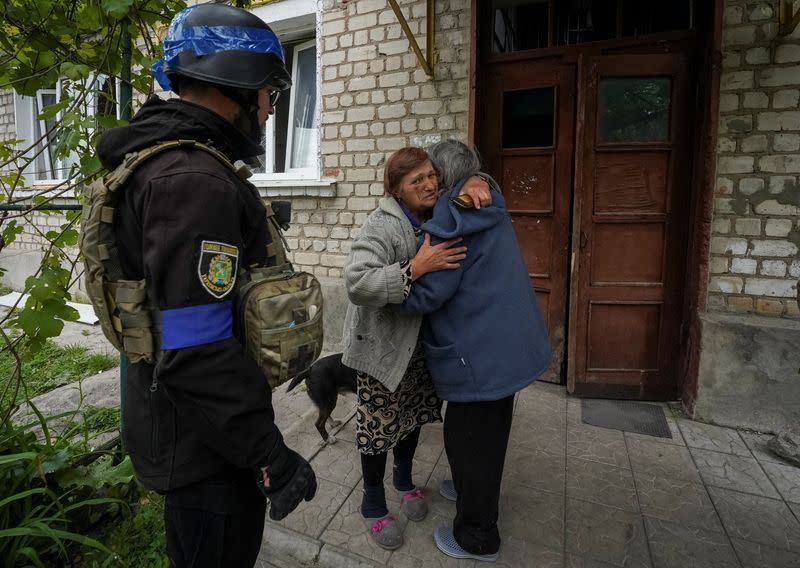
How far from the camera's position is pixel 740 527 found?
2.24 meters

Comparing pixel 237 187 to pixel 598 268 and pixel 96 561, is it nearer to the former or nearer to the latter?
pixel 96 561

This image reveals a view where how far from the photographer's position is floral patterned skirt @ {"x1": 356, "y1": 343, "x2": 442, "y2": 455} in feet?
6.79

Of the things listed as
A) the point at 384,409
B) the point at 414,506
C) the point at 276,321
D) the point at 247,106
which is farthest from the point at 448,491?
the point at 247,106

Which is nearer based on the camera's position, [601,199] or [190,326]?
[190,326]

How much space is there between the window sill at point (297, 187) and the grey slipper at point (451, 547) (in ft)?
10.4

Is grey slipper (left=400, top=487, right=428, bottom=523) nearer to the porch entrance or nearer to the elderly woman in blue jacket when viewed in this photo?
the elderly woman in blue jacket

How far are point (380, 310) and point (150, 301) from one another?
91cm

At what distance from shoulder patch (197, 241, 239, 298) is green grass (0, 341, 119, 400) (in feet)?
12.6

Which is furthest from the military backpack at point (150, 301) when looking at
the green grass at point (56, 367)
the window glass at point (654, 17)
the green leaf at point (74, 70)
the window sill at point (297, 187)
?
the green grass at point (56, 367)

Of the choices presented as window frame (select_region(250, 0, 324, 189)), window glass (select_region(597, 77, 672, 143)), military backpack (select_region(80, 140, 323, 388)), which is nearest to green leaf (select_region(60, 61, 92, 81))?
military backpack (select_region(80, 140, 323, 388))

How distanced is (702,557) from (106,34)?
361 cm

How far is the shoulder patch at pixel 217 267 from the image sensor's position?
41.8 inches

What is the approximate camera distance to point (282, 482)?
119 cm

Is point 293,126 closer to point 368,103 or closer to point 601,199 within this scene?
point 368,103
